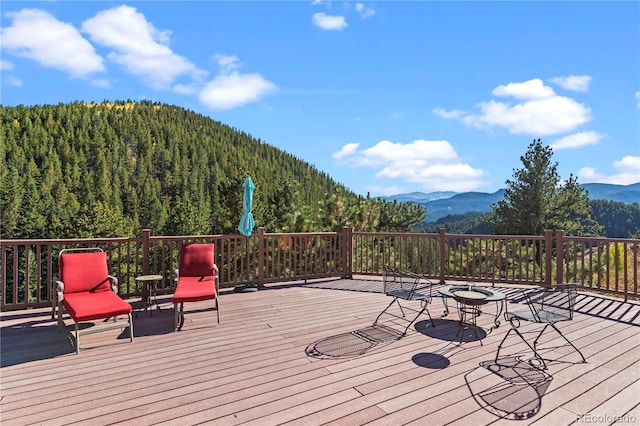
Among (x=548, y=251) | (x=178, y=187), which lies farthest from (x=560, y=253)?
(x=178, y=187)

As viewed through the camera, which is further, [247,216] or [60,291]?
[247,216]

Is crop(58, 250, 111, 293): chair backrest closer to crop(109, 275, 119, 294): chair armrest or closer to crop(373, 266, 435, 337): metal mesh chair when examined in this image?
crop(109, 275, 119, 294): chair armrest

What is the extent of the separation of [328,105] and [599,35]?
386 inches

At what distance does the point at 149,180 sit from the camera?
65.8 m

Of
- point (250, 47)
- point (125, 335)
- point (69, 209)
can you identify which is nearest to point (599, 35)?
point (250, 47)

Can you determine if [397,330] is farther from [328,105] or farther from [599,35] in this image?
[328,105]

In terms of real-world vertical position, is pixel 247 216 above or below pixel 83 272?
above

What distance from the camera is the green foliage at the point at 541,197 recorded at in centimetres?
2012

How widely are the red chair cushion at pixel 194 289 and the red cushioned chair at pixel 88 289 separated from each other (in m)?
0.59

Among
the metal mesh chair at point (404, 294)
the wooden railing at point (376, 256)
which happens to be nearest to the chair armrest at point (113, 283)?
the wooden railing at point (376, 256)

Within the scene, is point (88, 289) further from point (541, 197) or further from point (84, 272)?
point (541, 197)

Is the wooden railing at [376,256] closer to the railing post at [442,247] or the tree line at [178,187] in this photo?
the railing post at [442,247]

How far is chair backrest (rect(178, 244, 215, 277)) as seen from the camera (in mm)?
5039

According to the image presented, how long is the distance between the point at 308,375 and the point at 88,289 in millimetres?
3044
